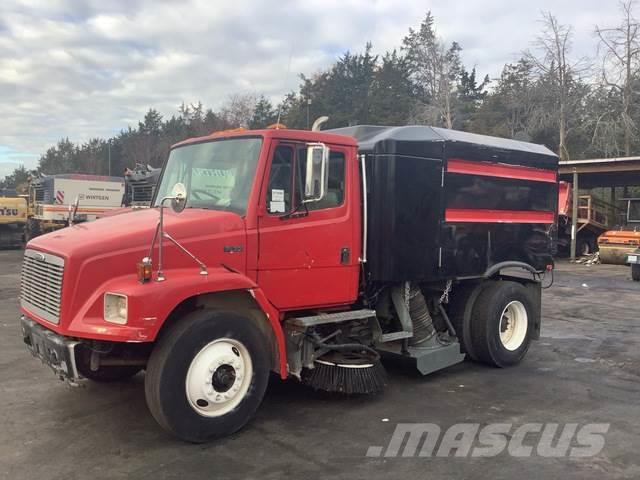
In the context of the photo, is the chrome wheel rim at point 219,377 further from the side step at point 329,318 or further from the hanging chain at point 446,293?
the hanging chain at point 446,293

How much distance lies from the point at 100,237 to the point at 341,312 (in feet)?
7.72

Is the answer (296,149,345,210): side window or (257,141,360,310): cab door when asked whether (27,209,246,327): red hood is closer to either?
(257,141,360,310): cab door

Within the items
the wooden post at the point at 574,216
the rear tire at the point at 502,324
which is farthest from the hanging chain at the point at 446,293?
the wooden post at the point at 574,216

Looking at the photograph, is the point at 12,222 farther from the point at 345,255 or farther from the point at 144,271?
the point at 144,271

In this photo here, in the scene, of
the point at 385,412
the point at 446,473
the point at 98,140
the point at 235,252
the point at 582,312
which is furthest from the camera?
the point at 98,140

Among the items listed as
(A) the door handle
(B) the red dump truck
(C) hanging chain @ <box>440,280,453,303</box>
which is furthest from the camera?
(C) hanging chain @ <box>440,280,453,303</box>

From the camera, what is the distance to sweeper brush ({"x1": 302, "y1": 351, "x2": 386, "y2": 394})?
5488mm

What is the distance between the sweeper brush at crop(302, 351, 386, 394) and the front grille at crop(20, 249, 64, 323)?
7.73ft

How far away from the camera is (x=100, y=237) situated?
459cm

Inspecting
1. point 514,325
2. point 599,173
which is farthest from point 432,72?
point 514,325

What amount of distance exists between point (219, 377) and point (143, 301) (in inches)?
36.6

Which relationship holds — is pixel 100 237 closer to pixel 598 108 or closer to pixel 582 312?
pixel 582 312

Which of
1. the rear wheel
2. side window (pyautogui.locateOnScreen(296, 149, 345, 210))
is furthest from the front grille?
the rear wheel

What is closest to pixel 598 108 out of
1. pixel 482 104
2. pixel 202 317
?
pixel 482 104
